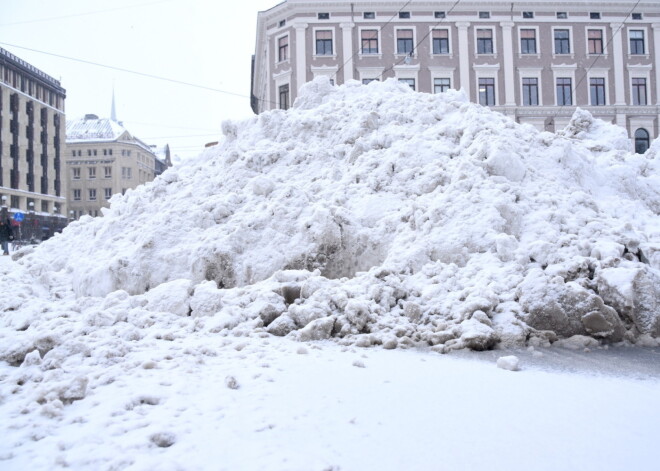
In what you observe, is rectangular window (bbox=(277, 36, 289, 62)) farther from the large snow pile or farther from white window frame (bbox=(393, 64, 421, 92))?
the large snow pile

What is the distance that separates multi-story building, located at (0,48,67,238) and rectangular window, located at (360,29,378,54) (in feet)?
95.9

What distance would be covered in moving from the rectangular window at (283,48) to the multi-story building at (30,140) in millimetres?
24709

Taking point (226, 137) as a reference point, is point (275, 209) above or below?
below

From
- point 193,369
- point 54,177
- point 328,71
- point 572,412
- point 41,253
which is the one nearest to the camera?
point 572,412

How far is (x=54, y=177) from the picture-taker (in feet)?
170

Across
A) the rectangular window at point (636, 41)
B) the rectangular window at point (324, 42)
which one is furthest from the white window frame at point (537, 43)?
the rectangular window at point (324, 42)

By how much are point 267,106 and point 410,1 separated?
10.8m

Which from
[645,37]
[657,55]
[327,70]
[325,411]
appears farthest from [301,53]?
[325,411]

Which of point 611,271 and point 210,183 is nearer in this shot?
point 611,271

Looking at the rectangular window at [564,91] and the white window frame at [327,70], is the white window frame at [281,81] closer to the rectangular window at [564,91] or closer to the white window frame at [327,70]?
the white window frame at [327,70]

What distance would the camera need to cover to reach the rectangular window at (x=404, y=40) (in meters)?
30.1

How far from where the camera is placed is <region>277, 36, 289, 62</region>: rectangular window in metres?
29.6

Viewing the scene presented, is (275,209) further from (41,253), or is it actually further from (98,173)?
(98,173)

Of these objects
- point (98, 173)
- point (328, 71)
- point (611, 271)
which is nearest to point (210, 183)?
point (611, 271)
